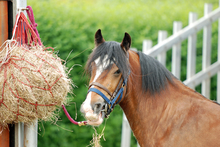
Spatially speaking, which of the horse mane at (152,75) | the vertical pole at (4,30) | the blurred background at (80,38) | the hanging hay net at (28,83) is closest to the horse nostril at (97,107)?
the hanging hay net at (28,83)

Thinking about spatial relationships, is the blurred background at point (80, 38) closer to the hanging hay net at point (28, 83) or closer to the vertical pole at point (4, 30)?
the vertical pole at point (4, 30)

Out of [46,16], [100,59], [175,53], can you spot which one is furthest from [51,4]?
[100,59]

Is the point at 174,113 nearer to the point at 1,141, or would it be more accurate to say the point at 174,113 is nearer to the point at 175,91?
the point at 175,91

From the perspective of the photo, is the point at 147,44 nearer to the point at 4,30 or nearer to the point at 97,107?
the point at 97,107

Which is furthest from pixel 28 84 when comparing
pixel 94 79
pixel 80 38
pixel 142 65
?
pixel 80 38

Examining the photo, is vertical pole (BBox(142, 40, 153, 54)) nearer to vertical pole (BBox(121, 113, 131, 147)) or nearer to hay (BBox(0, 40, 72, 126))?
vertical pole (BBox(121, 113, 131, 147))

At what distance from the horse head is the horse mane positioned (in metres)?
0.21

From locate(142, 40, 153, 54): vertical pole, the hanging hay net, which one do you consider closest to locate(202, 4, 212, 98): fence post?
locate(142, 40, 153, 54): vertical pole

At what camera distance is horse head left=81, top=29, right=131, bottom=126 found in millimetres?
2160

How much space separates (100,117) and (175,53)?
8.34 ft

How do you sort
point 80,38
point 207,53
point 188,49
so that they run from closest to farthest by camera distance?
1. point 188,49
2. point 207,53
3. point 80,38

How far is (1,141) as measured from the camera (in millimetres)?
2266

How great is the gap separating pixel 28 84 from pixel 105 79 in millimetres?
628

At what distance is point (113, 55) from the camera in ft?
7.54
